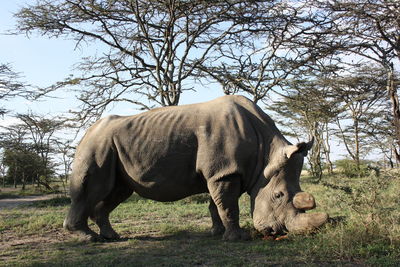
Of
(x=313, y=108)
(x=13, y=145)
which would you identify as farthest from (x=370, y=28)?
(x=13, y=145)

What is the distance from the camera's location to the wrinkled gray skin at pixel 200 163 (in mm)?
5688

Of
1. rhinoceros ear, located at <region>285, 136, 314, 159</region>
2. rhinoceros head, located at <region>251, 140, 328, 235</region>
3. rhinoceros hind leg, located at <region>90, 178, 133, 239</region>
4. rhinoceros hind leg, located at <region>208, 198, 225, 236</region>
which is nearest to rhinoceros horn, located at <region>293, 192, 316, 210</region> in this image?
rhinoceros head, located at <region>251, 140, 328, 235</region>

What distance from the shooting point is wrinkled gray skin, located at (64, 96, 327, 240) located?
5688mm

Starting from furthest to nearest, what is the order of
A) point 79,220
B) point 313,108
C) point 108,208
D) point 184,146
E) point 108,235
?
point 313,108, point 108,208, point 108,235, point 79,220, point 184,146

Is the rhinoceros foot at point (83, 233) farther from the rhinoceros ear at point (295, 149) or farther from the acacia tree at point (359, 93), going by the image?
the acacia tree at point (359, 93)

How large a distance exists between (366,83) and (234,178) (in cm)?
1716

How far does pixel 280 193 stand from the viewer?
559 cm

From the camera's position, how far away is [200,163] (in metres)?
5.86

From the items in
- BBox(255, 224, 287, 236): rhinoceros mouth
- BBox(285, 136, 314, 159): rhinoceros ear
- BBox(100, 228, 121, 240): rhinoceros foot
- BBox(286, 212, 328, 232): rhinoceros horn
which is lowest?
BBox(100, 228, 121, 240): rhinoceros foot

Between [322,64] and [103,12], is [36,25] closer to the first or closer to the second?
[103,12]

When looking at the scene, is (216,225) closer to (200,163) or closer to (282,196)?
(200,163)

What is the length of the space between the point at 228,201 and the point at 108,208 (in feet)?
7.05

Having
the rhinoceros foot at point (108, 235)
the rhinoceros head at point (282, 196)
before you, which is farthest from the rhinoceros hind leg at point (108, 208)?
the rhinoceros head at point (282, 196)

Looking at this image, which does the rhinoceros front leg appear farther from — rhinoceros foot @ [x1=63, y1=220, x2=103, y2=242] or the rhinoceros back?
rhinoceros foot @ [x1=63, y1=220, x2=103, y2=242]
